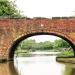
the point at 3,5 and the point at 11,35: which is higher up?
the point at 3,5

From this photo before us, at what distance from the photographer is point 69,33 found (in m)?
30.9

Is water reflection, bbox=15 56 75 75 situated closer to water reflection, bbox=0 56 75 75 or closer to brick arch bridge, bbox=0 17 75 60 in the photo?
water reflection, bbox=0 56 75 75

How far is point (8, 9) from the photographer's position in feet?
149

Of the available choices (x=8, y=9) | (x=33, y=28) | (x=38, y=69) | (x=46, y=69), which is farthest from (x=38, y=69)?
(x=8, y=9)

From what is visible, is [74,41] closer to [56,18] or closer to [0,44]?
[56,18]

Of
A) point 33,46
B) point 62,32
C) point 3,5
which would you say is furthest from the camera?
point 33,46

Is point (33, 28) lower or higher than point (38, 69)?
higher

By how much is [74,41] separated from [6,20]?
5578 mm

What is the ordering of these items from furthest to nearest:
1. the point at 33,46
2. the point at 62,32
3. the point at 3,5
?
the point at 33,46 < the point at 3,5 < the point at 62,32

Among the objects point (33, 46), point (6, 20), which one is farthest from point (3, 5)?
point (33, 46)

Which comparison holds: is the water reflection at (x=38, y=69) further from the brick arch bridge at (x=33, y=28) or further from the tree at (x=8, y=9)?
the tree at (x=8, y=9)

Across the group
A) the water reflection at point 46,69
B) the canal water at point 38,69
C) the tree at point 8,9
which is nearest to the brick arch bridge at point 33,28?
the canal water at point 38,69

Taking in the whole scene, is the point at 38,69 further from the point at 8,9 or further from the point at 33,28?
the point at 8,9

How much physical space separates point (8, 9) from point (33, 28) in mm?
15072
